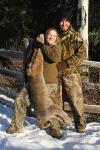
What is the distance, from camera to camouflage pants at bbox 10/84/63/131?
8.25 meters

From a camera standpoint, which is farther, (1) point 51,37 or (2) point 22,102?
(2) point 22,102

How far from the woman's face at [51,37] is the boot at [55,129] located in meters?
1.14

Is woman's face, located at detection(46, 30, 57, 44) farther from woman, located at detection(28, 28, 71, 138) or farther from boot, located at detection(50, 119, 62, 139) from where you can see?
boot, located at detection(50, 119, 62, 139)

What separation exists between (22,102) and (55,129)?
0.66 m

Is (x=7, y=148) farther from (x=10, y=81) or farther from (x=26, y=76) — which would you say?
(x=10, y=81)

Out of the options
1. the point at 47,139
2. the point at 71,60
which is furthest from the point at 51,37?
the point at 47,139

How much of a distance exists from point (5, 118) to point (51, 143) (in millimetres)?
1856

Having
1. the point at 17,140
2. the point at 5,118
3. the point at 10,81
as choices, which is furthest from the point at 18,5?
the point at 17,140

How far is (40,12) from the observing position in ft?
64.3

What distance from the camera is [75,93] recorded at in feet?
27.1

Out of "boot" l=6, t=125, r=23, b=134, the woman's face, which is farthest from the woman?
"boot" l=6, t=125, r=23, b=134

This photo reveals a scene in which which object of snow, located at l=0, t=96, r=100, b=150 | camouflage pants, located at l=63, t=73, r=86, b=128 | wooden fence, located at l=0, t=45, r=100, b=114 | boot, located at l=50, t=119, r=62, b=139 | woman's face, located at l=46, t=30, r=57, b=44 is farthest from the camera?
wooden fence, located at l=0, t=45, r=100, b=114

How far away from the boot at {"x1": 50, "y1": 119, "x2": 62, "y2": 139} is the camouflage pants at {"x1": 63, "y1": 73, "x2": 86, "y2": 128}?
341mm

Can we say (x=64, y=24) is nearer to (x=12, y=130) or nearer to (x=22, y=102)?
(x=22, y=102)
